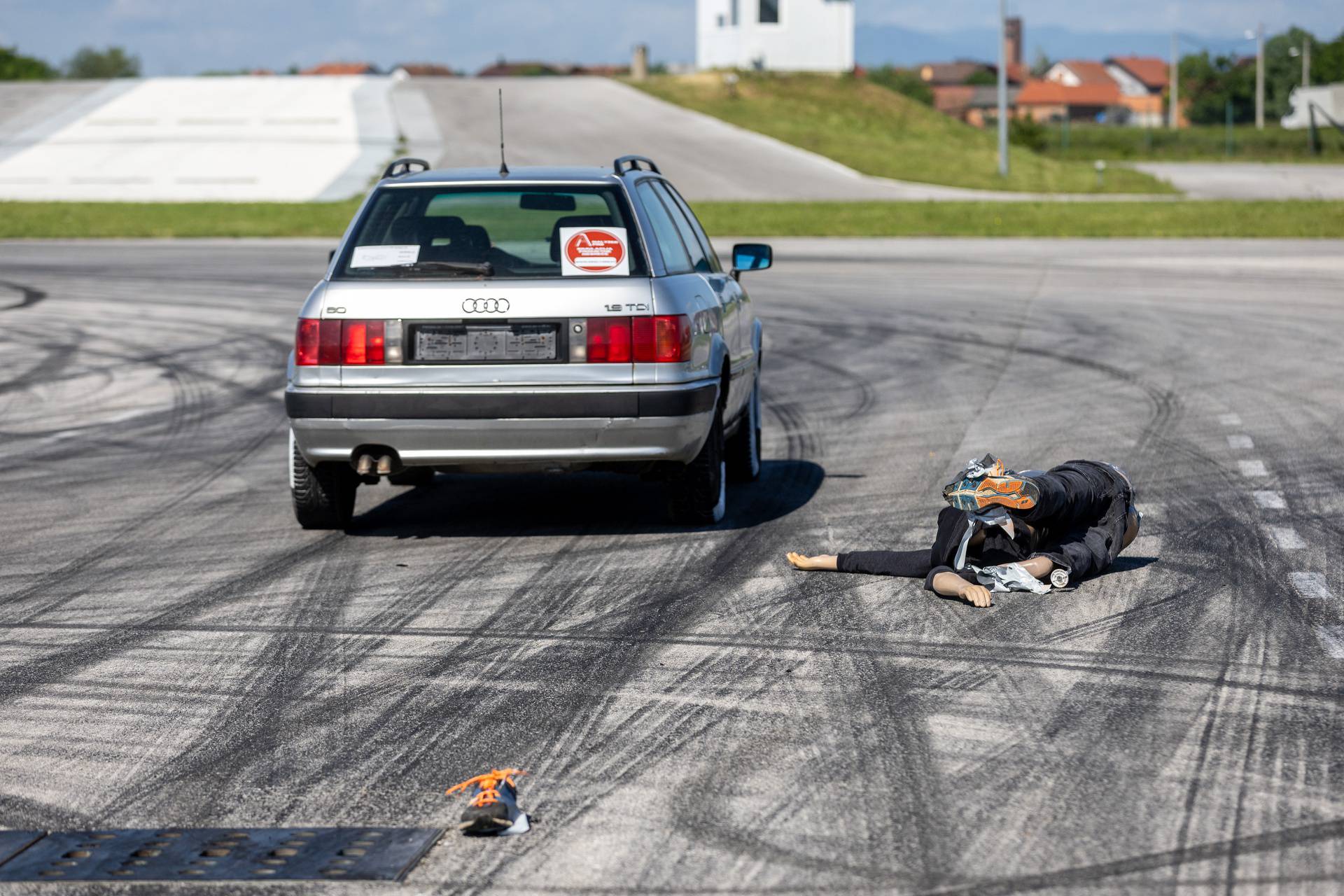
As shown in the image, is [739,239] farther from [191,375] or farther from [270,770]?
[270,770]

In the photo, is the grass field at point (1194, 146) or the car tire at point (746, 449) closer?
the car tire at point (746, 449)

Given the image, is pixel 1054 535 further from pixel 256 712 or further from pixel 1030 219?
pixel 1030 219

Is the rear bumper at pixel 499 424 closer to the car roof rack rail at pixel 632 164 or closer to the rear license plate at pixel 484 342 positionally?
the rear license plate at pixel 484 342

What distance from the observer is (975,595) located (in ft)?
21.5

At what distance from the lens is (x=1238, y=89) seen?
129 meters

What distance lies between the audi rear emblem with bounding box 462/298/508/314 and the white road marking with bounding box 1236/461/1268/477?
4296 millimetres

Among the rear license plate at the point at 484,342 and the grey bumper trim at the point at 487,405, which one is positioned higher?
the rear license plate at the point at 484,342

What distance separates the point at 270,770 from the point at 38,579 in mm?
2978

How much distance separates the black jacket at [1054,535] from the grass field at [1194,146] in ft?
200

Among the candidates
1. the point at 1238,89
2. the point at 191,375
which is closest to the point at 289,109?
the point at 191,375

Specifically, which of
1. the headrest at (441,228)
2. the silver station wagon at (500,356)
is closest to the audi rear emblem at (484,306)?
the silver station wagon at (500,356)

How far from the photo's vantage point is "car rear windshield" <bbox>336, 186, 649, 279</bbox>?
7641mm

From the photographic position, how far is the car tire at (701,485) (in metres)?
8.01

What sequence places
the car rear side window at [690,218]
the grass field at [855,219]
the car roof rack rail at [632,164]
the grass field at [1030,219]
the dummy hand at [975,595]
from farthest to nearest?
the grass field at [855,219]
the grass field at [1030,219]
the car rear side window at [690,218]
the car roof rack rail at [632,164]
the dummy hand at [975,595]
